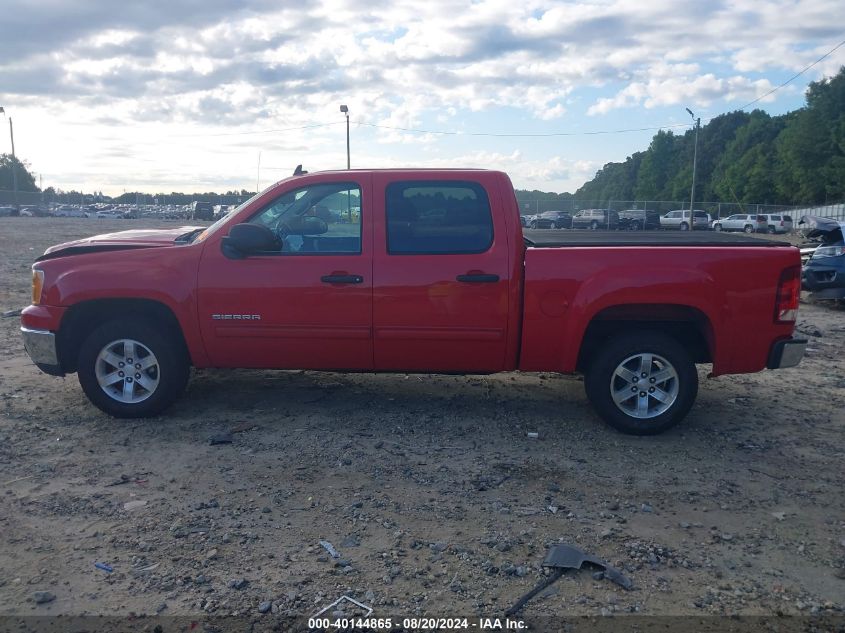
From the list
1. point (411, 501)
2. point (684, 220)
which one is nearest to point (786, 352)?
point (411, 501)

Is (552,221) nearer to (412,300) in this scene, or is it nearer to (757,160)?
(757,160)

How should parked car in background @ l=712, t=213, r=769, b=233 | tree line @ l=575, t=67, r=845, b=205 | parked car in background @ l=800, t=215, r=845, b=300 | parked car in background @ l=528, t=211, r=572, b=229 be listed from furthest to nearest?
tree line @ l=575, t=67, r=845, b=205 → parked car in background @ l=528, t=211, r=572, b=229 → parked car in background @ l=712, t=213, r=769, b=233 → parked car in background @ l=800, t=215, r=845, b=300

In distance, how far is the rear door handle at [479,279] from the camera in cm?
564

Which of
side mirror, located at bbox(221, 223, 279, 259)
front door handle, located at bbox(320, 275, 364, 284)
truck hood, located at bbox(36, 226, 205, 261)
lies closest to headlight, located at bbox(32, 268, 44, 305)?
truck hood, located at bbox(36, 226, 205, 261)

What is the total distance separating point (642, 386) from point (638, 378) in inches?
2.7

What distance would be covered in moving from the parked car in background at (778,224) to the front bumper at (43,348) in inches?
2184

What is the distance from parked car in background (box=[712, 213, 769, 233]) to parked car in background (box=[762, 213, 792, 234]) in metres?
0.22

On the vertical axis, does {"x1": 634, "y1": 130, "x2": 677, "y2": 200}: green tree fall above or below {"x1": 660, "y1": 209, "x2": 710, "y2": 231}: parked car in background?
above

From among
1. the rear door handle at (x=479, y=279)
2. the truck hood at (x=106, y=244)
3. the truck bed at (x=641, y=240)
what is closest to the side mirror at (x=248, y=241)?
the truck hood at (x=106, y=244)

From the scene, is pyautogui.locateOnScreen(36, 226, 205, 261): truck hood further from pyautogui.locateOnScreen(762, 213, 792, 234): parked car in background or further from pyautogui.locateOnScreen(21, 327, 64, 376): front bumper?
pyautogui.locateOnScreen(762, 213, 792, 234): parked car in background

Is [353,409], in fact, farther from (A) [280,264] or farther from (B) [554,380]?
(B) [554,380]

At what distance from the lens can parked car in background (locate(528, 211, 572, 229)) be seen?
54250mm

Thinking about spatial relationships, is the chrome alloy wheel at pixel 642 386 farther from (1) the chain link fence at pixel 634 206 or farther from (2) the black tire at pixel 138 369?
(1) the chain link fence at pixel 634 206

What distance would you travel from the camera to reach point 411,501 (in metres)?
4.58
